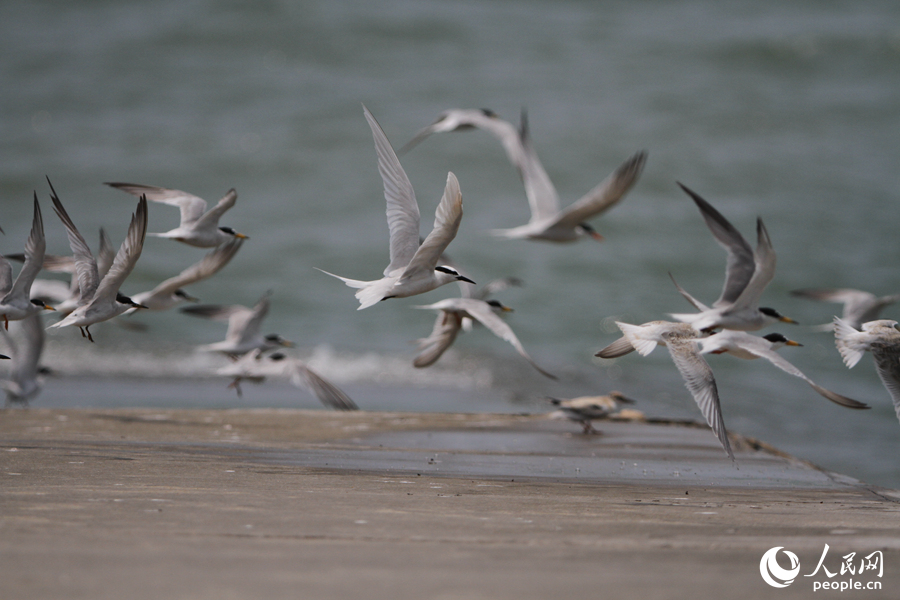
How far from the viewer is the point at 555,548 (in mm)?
3176

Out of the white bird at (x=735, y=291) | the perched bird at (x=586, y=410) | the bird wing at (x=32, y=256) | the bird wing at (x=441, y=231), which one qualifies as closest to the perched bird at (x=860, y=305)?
the white bird at (x=735, y=291)

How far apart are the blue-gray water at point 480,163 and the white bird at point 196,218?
2.40 meters

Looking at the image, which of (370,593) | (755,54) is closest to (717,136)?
(755,54)

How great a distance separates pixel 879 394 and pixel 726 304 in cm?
503

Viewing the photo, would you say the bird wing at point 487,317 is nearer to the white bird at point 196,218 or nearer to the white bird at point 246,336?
the white bird at point 196,218

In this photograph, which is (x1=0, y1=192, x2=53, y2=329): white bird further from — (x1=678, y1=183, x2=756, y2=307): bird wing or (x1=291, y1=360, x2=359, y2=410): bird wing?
(x1=678, y1=183, x2=756, y2=307): bird wing

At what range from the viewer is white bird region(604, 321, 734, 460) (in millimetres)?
5570

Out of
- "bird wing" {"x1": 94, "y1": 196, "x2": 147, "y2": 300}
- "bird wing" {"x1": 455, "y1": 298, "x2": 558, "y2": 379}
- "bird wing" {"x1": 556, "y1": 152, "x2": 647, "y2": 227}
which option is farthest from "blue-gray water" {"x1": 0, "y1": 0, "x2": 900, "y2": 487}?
"bird wing" {"x1": 94, "y1": 196, "x2": 147, "y2": 300}

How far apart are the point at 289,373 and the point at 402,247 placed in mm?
2300

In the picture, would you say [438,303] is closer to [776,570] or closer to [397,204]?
[397,204]

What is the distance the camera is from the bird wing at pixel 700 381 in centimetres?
543

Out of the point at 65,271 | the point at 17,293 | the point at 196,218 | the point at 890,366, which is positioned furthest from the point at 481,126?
the point at 17,293

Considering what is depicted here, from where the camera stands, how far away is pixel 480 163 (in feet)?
72.4

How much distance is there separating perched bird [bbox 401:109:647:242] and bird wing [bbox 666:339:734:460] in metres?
1.31
